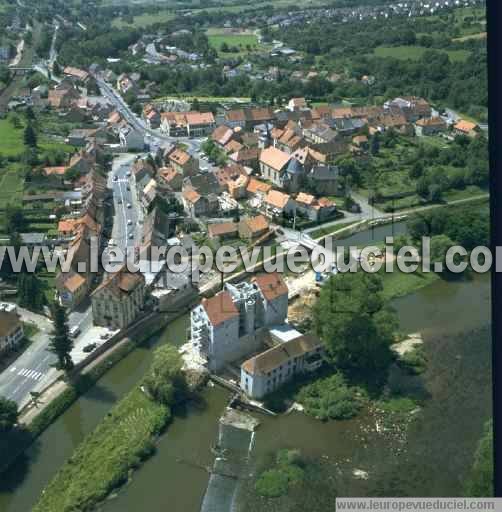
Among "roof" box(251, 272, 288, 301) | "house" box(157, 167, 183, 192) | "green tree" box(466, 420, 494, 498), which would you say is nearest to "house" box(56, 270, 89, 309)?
"roof" box(251, 272, 288, 301)

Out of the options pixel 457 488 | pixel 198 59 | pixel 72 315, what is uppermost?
pixel 198 59

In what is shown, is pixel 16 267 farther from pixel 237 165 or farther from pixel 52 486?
pixel 237 165

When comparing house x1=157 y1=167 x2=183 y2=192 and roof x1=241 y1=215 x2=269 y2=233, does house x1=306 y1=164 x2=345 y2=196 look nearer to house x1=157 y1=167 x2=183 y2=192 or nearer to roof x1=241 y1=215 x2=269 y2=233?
roof x1=241 y1=215 x2=269 y2=233

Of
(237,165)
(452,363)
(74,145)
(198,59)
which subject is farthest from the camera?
(198,59)

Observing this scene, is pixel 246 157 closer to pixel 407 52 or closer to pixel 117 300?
pixel 117 300

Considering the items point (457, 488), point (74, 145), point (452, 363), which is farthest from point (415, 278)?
point (74, 145)

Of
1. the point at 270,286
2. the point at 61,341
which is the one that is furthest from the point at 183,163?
the point at 61,341

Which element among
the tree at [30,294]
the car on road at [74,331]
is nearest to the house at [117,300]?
the car on road at [74,331]
